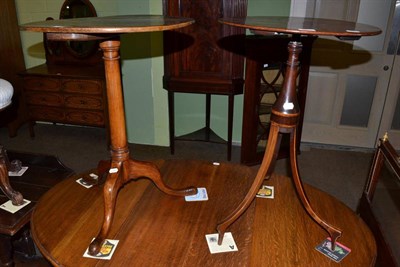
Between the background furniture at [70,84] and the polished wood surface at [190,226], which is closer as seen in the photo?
the polished wood surface at [190,226]

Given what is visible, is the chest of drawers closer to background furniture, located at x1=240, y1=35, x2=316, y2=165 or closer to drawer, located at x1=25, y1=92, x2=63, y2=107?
drawer, located at x1=25, y1=92, x2=63, y2=107

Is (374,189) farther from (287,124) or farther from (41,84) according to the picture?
(41,84)

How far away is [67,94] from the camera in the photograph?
3361 millimetres

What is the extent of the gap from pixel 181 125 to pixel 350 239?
2561mm

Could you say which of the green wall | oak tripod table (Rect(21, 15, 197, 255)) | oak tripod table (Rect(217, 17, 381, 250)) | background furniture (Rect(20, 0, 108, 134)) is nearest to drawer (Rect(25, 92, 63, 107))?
background furniture (Rect(20, 0, 108, 134))

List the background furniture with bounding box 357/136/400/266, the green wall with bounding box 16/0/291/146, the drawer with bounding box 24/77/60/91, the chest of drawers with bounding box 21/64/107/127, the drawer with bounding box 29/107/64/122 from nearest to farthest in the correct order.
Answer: the background furniture with bounding box 357/136/400/266
the green wall with bounding box 16/0/291/146
the chest of drawers with bounding box 21/64/107/127
the drawer with bounding box 24/77/60/91
the drawer with bounding box 29/107/64/122

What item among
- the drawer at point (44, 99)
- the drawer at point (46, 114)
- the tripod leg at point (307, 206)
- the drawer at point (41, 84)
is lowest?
the drawer at point (46, 114)

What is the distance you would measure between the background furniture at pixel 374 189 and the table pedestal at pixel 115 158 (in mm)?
803

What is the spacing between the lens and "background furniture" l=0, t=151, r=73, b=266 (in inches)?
67.4

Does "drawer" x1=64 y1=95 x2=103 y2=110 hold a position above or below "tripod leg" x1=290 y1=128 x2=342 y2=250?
below

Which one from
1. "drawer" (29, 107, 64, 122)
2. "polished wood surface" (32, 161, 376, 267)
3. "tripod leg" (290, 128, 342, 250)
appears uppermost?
"tripod leg" (290, 128, 342, 250)

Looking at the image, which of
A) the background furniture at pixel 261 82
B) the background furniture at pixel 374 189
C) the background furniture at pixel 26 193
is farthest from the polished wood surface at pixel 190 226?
the background furniture at pixel 261 82

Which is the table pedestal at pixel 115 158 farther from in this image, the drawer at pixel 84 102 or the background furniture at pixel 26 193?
the drawer at pixel 84 102

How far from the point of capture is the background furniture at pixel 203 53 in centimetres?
287
